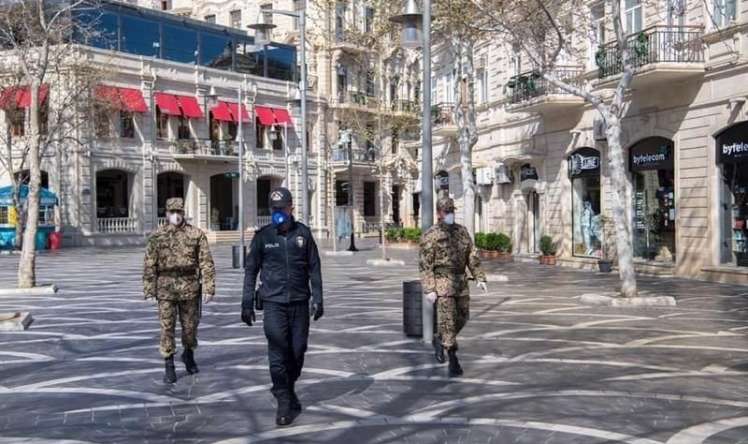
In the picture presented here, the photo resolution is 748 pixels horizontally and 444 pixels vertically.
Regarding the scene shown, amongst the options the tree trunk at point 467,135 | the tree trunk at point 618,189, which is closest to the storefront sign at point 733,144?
the tree trunk at point 618,189

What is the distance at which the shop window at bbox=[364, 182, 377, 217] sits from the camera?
61469mm

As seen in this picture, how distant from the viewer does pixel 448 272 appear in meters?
8.66

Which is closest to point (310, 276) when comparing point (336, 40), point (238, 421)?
point (238, 421)

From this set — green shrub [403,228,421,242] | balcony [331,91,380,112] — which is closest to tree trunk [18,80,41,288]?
green shrub [403,228,421,242]

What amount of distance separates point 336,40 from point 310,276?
1985 inches

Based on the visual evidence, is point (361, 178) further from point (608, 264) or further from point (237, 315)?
point (237, 315)

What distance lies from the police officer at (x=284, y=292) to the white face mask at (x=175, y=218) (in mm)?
1719

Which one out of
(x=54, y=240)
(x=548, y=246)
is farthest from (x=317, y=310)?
(x=54, y=240)

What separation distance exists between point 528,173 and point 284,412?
2296 centimetres

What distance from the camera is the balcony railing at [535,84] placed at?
24984mm

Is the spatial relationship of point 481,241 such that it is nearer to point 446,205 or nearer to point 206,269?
point 446,205

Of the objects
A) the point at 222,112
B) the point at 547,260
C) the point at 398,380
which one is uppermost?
the point at 222,112

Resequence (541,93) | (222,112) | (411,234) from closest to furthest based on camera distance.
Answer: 1. (541,93)
2. (411,234)
3. (222,112)

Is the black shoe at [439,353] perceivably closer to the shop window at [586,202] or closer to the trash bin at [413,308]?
the trash bin at [413,308]
